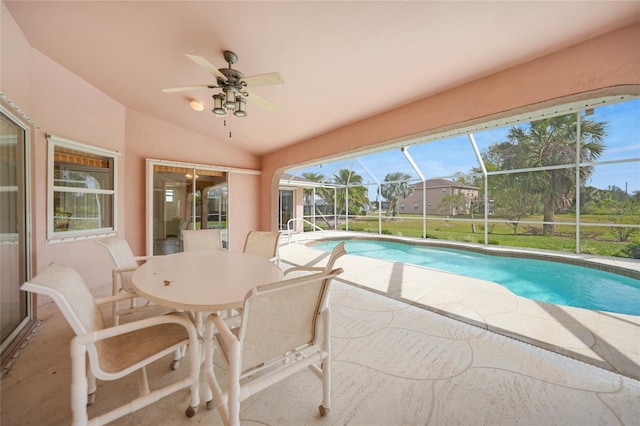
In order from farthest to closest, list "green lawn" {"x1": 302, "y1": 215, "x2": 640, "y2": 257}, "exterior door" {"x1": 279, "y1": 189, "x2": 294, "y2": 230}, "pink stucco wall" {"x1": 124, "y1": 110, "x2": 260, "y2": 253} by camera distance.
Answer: "exterior door" {"x1": 279, "y1": 189, "x2": 294, "y2": 230}, "green lawn" {"x1": 302, "y1": 215, "x2": 640, "y2": 257}, "pink stucco wall" {"x1": 124, "y1": 110, "x2": 260, "y2": 253}

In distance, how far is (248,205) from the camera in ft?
19.6

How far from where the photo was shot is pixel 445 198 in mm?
10273

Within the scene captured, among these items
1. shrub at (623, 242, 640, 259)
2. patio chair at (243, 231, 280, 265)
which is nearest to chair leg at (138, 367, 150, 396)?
patio chair at (243, 231, 280, 265)

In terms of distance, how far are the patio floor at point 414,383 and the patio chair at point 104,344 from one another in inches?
13.8

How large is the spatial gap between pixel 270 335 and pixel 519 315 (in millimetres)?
2919

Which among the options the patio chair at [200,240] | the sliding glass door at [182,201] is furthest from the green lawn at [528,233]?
the patio chair at [200,240]

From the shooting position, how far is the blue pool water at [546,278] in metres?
4.05

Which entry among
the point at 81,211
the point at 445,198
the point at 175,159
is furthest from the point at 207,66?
the point at 445,198

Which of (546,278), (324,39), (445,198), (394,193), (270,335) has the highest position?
(324,39)

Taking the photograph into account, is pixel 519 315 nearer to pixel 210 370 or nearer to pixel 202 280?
pixel 210 370

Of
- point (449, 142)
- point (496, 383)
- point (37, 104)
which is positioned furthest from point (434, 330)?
point (449, 142)

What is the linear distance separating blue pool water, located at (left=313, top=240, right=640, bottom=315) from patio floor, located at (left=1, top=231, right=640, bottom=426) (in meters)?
2.05

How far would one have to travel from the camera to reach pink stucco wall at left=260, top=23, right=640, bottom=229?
1.70 m

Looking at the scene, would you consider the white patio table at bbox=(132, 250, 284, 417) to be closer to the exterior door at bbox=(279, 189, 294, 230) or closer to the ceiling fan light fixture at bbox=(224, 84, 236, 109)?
the ceiling fan light fixture at bbox=(224, 84, 236, 109)
